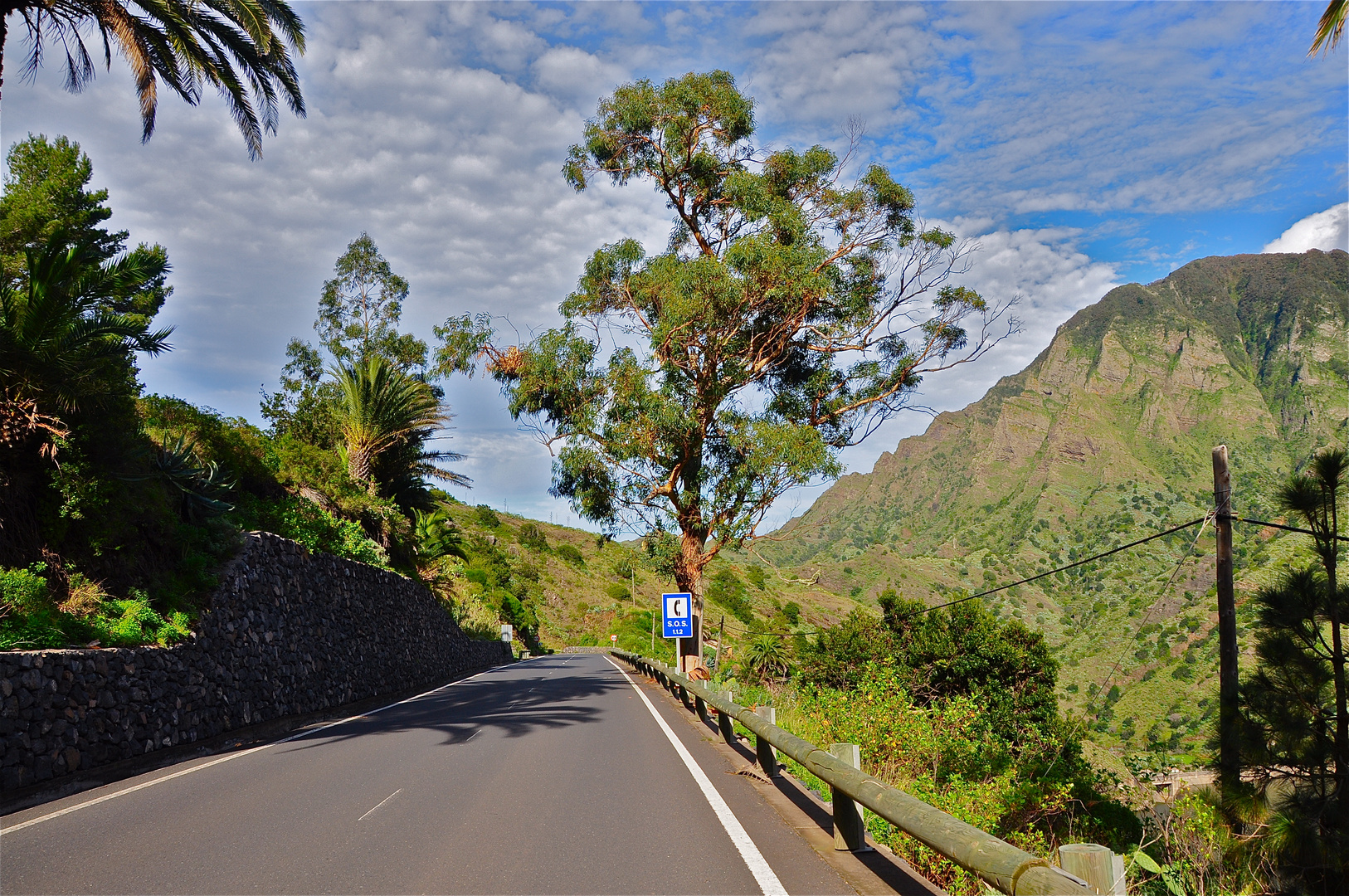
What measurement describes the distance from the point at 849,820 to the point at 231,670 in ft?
33.4

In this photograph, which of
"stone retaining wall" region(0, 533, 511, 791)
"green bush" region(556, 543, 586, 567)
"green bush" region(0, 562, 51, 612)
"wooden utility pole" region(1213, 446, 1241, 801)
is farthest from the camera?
"green bush" region(556, 543, 586, 567)

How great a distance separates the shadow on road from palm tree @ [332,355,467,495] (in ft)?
25.4

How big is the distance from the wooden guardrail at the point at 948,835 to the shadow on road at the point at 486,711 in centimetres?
688

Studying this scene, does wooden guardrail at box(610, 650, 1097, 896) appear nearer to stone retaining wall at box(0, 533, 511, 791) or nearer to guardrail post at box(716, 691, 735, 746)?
guardrail post at box(716, 691, 735, 746)

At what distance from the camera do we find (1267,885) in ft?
21.5

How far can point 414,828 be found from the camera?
20.8 ft

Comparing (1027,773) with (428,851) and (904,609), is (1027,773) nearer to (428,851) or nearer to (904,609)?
(428,851)

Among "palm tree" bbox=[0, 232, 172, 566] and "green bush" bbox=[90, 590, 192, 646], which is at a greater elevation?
"palm tree" bbox=[0, 232, 172, 566]

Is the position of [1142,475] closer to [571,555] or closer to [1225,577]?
[571,555]

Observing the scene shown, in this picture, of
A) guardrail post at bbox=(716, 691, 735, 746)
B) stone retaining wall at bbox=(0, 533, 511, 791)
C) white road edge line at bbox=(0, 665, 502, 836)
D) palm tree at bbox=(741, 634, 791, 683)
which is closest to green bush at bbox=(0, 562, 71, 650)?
stone retaining wall at bbox=(0, 533, 511, 791)

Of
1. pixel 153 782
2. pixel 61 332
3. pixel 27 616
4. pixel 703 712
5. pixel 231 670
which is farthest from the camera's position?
pixel 703 712

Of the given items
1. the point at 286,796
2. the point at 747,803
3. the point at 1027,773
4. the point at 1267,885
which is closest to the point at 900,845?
the point at 747,803

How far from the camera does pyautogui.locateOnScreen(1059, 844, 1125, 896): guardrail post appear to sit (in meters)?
2.84

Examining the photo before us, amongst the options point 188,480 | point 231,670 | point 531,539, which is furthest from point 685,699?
point 531,539
